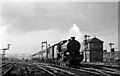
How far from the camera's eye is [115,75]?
1608 centimetres

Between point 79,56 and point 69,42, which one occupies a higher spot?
point 69,42

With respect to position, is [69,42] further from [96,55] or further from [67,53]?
[96,55]

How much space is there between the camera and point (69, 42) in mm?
27484

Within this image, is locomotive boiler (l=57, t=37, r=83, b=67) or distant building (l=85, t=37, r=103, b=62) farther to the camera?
distant building (l=85, t=37, r=103, b=62)

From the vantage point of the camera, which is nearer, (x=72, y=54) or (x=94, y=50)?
(x=72, y=54)

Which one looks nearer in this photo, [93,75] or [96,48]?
[93,75]

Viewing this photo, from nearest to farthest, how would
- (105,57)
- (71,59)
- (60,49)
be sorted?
(71,59)
(60,49)
(105,57)

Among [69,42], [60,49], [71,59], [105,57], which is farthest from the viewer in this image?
[105,57]

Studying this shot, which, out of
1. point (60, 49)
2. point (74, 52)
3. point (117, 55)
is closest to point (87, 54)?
point (117, 55)

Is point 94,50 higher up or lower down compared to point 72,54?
higher up

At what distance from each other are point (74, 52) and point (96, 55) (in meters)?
35.6

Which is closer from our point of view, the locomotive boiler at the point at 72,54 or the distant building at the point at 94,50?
the locomotive boiler at the point at 72,54

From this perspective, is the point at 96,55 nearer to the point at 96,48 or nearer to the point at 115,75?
the point at 96,48

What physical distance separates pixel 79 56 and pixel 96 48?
36710mm
